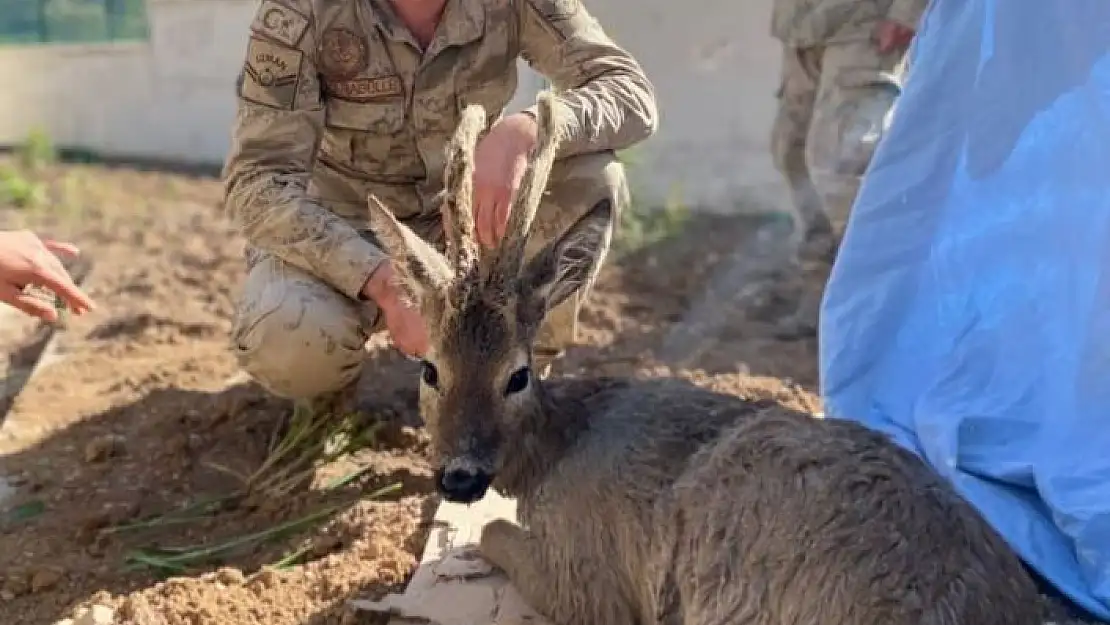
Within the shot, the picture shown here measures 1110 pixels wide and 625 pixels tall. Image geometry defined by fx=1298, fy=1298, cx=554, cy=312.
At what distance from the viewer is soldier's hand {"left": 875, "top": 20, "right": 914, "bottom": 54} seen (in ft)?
→ 17.5

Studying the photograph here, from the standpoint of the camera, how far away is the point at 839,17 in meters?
5.54

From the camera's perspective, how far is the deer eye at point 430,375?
10.7 ft

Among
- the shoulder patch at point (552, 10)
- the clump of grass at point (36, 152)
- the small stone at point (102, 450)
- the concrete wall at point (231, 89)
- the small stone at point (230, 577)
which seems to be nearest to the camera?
the small stone at point (230, 577)

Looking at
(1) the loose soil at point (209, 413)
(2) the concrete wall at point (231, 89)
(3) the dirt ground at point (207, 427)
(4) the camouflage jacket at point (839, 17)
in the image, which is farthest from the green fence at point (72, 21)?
(4) the camouflage jacket at point (839, 17)

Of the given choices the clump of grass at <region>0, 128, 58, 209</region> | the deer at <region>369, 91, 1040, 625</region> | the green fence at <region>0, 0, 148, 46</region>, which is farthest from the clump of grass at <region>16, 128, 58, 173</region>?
the deer at <region>369, 91, 1040, 625</region>

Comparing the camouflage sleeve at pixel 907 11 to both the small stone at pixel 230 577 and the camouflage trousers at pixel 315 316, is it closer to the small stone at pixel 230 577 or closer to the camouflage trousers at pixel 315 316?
the camouflage trousers at pixel 315 316

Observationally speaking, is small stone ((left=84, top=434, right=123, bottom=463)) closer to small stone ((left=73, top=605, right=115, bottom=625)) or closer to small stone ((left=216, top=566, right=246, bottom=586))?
small stone ((left=216, top=566, right=246, bottom=586))

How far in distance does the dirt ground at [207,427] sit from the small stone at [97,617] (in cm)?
6

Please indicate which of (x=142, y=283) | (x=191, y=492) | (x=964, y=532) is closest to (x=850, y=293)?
(x=964, y=532)

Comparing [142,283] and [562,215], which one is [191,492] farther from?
[142,283]

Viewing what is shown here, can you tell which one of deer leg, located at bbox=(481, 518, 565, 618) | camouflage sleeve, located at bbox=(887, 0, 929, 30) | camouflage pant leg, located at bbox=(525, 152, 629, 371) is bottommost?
deer leg, located at bbox=(481, 518, 565, 618)

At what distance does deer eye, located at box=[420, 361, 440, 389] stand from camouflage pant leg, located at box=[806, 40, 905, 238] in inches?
105

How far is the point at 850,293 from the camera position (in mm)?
4293

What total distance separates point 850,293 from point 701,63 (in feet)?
Result: 12.5
